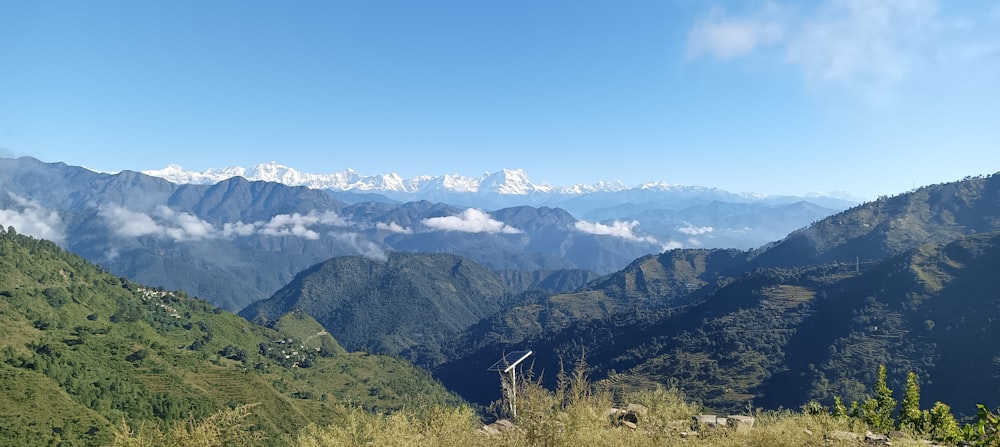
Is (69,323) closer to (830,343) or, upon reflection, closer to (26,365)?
(26,365)

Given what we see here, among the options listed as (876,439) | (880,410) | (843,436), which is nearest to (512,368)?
(843,436)

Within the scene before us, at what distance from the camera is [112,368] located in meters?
118

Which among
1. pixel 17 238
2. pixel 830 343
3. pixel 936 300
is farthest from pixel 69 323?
pixel 936 300

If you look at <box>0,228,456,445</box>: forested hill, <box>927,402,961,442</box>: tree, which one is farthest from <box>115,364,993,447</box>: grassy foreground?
<box>0,228,456,445</box>: forested hill

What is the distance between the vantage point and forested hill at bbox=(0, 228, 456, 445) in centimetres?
9069

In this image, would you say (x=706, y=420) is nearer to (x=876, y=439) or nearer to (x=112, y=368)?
(x=876, y=439)

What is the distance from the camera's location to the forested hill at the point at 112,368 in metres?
90.7

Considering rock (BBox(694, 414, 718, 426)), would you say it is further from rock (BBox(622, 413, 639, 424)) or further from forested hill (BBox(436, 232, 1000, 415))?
forested hill (BBox(436, 232, 1000, 415))

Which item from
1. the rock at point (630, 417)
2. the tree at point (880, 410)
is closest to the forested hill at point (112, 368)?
the rock at point (630, 417)

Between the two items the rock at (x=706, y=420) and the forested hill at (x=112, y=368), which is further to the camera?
the forested hill at (x=112, y=368)

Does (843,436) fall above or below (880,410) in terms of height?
above

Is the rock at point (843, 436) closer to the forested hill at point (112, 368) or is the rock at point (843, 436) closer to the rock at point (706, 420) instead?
the rock at point (706, 420)

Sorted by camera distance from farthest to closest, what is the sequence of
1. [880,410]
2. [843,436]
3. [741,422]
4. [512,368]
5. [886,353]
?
[886,353] → [880,410] → [512,368] → [741,422] → [843,436]

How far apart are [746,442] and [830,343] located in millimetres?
190423
